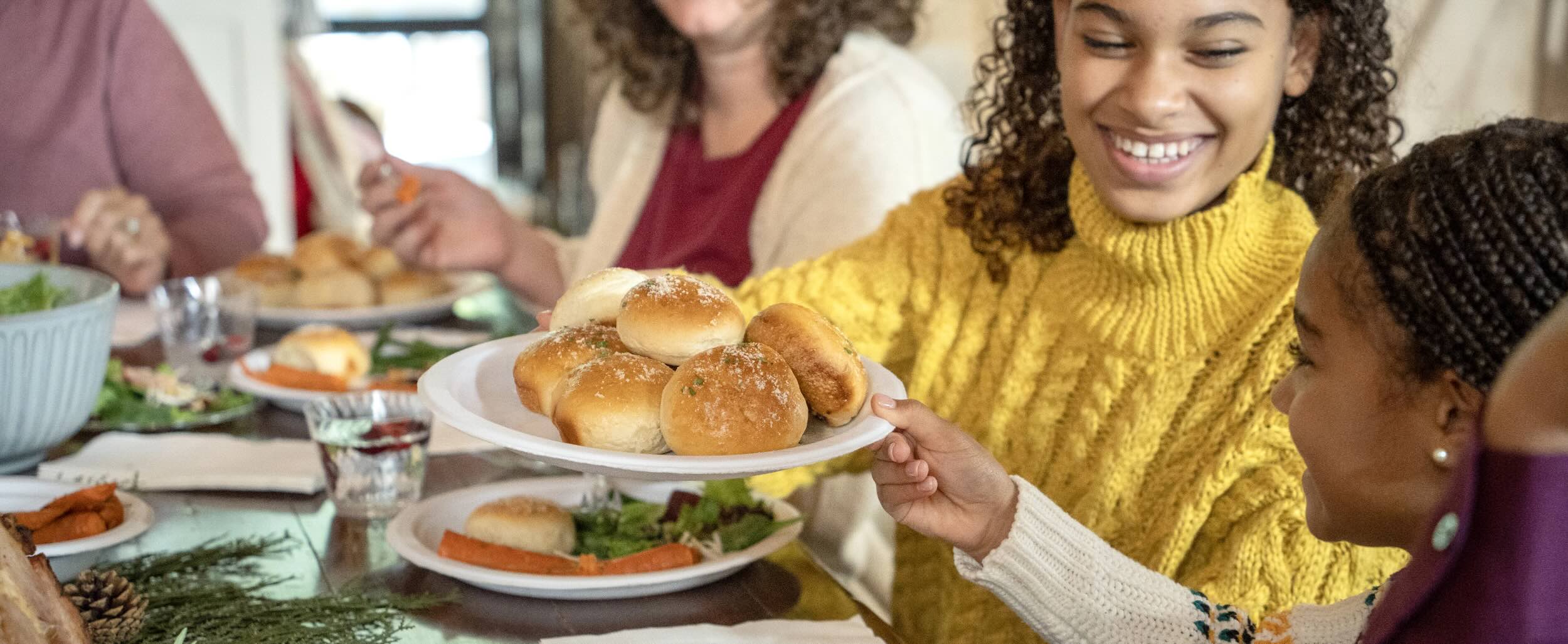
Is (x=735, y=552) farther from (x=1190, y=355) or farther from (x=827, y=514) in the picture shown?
(x=827, y=514)

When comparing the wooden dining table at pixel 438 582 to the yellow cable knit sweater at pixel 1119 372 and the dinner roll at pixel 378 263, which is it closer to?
the yellow cable knit sweater at pixel 1119 372

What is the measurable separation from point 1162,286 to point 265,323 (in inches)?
65.6

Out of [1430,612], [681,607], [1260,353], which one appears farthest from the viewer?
[1260,353]

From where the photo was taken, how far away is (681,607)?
4.00 ft

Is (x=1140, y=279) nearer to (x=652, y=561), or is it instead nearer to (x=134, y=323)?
(x=652, y=561)

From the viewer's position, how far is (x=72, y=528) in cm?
128

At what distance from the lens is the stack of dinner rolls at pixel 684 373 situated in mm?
1033

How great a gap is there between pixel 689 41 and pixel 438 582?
166 cm

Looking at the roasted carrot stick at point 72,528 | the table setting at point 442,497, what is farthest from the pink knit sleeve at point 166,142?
the roasted carrot stick at point 72,528

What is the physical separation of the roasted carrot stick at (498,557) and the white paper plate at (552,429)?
0.18 metres

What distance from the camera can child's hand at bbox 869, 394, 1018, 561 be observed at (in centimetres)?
125

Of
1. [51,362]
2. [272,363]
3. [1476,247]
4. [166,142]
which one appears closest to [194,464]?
[51,362]

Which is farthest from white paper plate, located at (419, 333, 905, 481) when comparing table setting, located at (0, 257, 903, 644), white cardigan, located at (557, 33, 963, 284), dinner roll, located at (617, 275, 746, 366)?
white cardigan, located at (557, 33, 963, 284)

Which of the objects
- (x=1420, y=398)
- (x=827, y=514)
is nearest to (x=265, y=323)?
(x=827, y=514)
